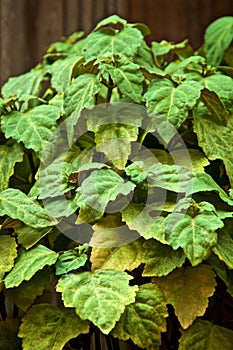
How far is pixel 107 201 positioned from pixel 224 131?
0.27 m

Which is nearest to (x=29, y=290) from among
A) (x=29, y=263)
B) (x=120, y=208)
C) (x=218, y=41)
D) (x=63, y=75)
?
(x=29, y=263)

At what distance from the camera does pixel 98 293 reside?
32.2 inches

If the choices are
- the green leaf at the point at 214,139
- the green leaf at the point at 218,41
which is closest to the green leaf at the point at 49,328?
the green leaf at the point at 214,139

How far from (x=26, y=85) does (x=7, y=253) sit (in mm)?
440

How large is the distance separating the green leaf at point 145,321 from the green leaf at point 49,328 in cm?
6

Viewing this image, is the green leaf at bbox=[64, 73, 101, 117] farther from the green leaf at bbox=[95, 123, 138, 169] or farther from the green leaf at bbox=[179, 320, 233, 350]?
the green leaf at bbox=[179, 320, 233, 350]

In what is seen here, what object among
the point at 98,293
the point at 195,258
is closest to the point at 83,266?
the point at 98,293

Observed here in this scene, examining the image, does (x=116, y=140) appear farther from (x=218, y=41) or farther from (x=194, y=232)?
(x=218, y=41)

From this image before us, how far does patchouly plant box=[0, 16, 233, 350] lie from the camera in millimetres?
840

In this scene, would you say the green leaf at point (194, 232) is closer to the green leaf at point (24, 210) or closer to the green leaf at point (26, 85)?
the green leaf at point (24, 210)

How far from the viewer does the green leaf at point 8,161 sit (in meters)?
1.00

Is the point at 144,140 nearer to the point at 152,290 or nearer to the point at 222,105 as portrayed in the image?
the point at 222,105

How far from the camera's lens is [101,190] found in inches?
34.3

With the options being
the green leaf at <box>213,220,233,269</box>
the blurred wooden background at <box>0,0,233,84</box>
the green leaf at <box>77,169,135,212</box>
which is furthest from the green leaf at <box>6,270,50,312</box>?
the blurred wooden background at <box>0,0,233,84</box>
